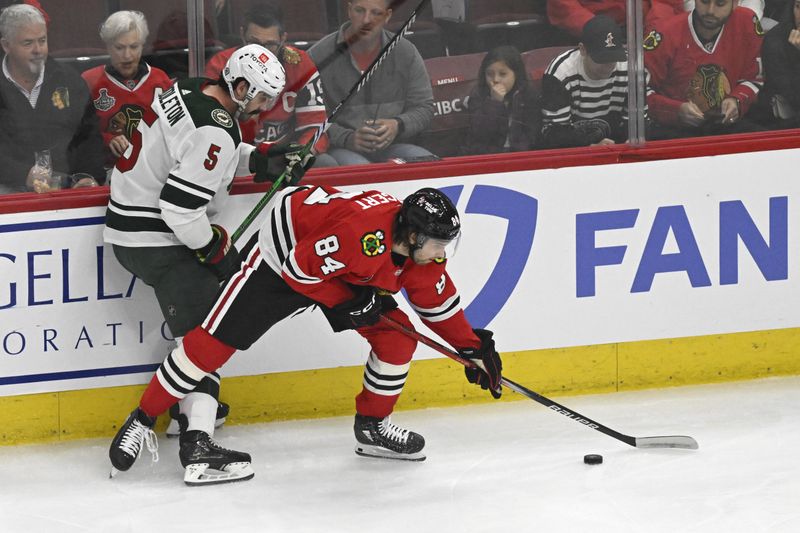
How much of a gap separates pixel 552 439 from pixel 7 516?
62.8 inches

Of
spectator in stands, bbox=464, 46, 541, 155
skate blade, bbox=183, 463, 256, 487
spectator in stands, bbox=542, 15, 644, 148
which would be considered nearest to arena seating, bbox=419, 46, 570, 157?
spectator in stands, bbox=464, 46, 541, 155

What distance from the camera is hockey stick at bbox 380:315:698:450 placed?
4008 mm

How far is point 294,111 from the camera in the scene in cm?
438

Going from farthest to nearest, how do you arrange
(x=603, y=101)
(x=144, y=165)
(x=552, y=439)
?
1. (x=603, y=101)
2. (x=552, y=439)
3. (x=144, y=165)

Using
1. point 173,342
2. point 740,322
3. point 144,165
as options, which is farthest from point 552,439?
point 144,165

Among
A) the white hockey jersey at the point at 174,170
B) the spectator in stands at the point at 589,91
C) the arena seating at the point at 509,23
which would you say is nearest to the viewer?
the white hockey jersey at the point at 174,170

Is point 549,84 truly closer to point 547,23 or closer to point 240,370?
point 547,23

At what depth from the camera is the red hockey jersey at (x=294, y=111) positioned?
4340mm

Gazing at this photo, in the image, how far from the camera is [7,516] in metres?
3.73

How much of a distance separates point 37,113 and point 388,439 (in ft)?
4.57

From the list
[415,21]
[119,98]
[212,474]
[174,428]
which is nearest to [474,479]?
[212,474]

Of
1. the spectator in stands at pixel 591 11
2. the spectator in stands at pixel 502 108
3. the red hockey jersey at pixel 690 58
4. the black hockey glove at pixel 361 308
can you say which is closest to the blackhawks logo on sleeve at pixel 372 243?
the black hockey glove at pixel 361 308

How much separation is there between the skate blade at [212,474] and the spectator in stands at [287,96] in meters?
1.00

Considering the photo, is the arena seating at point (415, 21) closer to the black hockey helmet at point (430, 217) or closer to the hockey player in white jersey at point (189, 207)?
the hockey player in white jersey at point (189, 207)
